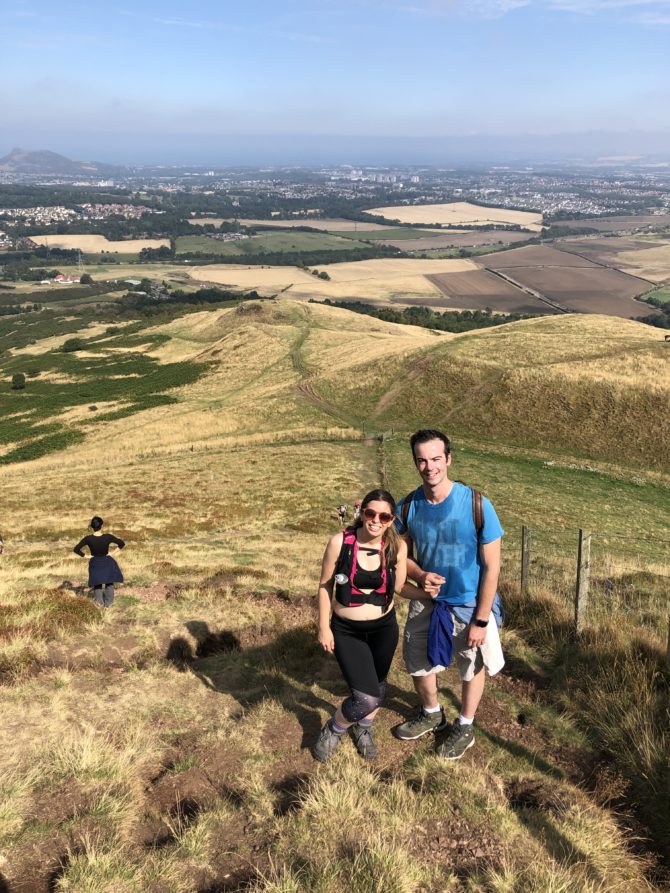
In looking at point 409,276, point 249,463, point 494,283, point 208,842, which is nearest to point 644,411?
point 249,463

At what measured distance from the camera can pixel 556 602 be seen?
1022 centimetres

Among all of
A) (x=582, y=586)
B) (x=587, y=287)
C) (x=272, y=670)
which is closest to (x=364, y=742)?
(x=272, y=670)

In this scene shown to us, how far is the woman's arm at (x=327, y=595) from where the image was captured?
19.6 ft

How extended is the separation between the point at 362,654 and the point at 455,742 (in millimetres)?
1628

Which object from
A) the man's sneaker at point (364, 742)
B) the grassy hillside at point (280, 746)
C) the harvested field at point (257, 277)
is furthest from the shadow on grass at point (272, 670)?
the harvested field at point (257, 277)

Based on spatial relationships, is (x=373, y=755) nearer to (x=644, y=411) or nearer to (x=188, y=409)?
(x=644, y=411)

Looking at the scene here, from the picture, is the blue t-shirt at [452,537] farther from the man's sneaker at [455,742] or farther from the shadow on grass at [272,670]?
the shadow on grass at [272,670]

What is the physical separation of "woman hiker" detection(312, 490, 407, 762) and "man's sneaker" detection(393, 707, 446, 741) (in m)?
0.52

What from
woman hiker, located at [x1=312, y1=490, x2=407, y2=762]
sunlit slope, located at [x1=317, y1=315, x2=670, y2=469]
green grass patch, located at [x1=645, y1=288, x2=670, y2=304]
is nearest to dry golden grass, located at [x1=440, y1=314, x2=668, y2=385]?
sunlit slope, located at [x1=317, y1=315, x2=670, y2=469]

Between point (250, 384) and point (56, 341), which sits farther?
point (56, 341)

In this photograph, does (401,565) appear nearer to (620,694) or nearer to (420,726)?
(420,726)

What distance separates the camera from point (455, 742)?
6.49m

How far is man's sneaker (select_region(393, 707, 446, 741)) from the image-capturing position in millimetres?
6855

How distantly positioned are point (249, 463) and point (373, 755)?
116 feet
